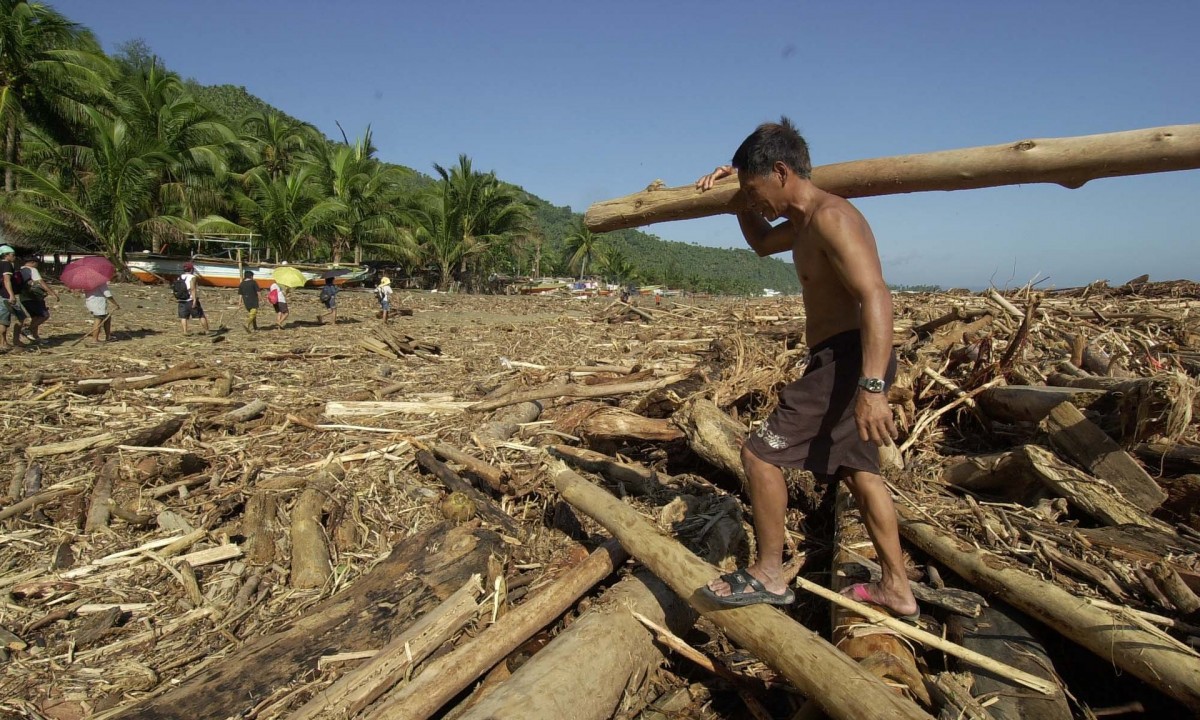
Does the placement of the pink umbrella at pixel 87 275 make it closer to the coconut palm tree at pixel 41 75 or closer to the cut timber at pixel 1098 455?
the cut timber at pixel 1098 455

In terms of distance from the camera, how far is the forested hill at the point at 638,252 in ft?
212

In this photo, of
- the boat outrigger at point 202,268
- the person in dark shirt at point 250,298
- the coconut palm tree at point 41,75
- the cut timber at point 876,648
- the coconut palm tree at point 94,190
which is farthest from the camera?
the boat outrigger at point 202,268

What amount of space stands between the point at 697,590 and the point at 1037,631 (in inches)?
51.7

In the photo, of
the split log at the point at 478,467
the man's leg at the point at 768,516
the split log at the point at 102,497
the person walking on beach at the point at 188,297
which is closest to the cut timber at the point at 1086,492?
the man's leg at the point at 768,516

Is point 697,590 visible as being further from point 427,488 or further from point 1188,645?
point 427,488

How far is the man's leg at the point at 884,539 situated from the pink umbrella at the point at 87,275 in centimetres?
1309

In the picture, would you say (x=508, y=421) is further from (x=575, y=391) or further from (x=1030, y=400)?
(x=1030, y=400)

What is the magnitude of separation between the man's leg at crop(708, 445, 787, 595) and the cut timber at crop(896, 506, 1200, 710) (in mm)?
779

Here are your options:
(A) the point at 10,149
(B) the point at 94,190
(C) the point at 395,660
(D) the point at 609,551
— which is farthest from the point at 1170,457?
(A) the point at 10,149

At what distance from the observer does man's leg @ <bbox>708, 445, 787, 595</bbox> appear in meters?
2.53

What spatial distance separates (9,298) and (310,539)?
31.1ft

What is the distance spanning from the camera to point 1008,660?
2127 mm

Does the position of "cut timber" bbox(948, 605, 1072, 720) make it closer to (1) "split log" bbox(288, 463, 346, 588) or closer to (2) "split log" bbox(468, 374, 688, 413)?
(1) "split log" bbox(288, 463, 346, 588)

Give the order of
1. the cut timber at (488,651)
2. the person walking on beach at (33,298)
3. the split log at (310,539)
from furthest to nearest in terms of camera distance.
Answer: the person walking on beach at (33,298) < the split log at (310,539) < the cut timber at (488,651)
